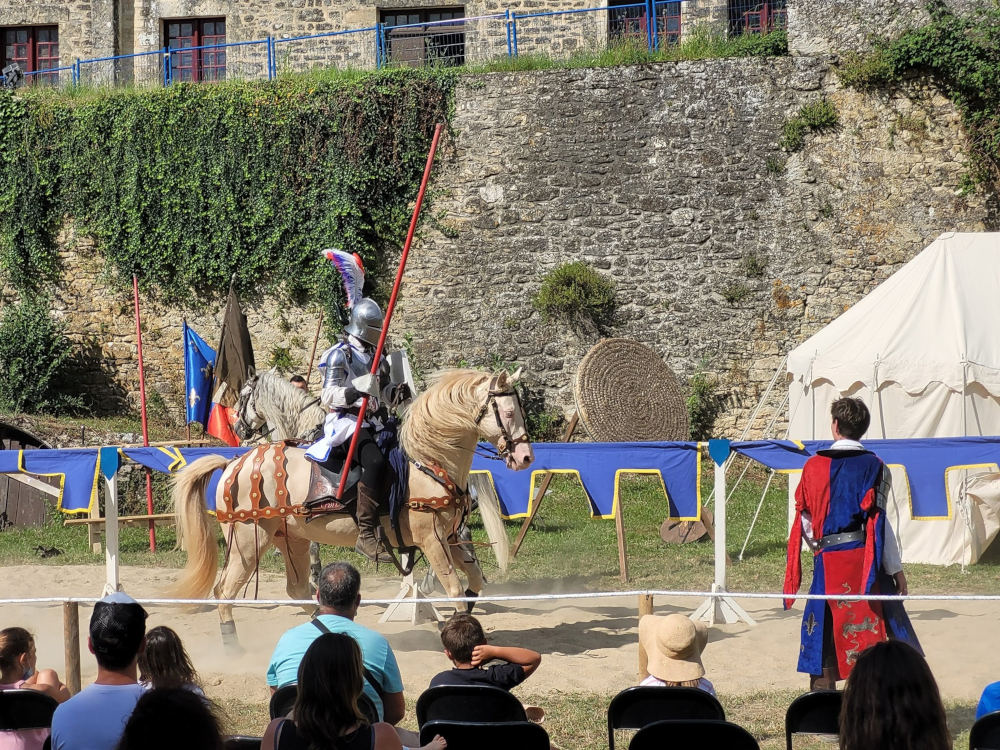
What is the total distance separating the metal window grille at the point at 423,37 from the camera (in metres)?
18.3

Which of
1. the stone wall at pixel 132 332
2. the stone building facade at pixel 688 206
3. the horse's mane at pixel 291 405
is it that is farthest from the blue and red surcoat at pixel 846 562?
the stone wall at pixel 132 332

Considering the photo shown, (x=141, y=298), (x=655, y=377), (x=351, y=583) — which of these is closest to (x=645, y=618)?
(x=351, y=583)

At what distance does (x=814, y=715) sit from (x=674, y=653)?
744 mm

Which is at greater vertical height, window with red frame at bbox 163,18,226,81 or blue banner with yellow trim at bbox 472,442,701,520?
window with red frame at bbox 163,18,226,81

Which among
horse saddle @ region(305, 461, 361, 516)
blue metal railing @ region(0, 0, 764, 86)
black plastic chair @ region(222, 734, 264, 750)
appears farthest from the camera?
blue metal railing @ region(0, 0, 764, 86)

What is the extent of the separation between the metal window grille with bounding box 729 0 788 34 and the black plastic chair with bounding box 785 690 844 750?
15.9 m

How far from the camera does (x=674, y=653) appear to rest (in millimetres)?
4297

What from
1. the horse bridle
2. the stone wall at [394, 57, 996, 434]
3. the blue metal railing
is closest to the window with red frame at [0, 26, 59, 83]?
the blue metal railing

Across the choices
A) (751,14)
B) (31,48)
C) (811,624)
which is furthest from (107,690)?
(31,48)

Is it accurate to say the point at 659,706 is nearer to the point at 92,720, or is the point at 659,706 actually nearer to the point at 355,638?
the point at 355,638

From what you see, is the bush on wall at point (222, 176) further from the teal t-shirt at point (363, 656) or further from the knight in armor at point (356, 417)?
the teal t-shirt at point (363, 656)

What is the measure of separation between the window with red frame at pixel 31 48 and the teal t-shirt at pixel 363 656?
1947 centimetres

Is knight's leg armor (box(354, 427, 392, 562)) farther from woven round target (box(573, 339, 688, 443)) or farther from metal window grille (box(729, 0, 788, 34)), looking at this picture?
metal window grille (box(729, 0, 788, 34))

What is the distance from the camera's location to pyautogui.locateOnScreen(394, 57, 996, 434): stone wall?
14086 millimetres
